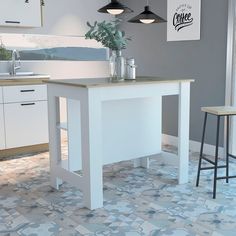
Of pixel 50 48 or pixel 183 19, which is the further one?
pixel 50 48

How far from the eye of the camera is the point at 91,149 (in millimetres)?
2869

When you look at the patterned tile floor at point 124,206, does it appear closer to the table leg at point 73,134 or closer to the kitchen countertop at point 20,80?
the table leg at point 73,134

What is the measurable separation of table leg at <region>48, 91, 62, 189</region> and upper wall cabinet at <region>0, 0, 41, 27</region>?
1.86 meters

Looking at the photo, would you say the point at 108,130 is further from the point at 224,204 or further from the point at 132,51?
the point at 132,51

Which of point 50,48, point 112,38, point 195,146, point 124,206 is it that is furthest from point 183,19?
point 124,206

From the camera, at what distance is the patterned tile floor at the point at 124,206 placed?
102 inches

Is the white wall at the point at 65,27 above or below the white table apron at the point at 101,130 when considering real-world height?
above

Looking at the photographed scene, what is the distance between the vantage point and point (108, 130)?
139 inches

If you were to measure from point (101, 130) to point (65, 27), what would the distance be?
293cm

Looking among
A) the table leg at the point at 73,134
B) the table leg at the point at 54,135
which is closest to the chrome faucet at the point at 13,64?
the table leg at the point at 54,135

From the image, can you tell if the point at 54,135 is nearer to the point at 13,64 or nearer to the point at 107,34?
the point at 107,34

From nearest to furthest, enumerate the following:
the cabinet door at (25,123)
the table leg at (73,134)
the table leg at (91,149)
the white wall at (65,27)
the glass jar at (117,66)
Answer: the table leg at (91,149) < the table leg at (73,134) < the glass jar at (117,66) < the cabinet door at (25,123) < the white wall at (65,27)

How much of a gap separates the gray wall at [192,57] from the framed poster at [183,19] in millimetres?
75

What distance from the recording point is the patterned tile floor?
2.59 m
